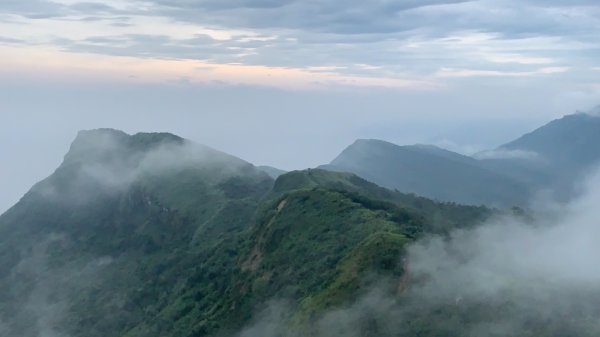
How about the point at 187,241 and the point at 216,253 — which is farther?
the point at 187,241

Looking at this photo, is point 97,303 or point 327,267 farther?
point 97,303

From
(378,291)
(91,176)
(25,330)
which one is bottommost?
(25,330)

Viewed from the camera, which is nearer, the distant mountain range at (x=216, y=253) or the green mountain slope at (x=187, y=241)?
the distant mountain range at (x=216, y=253)

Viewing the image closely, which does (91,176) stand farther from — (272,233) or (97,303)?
(272,233)

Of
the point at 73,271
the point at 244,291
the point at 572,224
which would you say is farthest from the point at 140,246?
the point at 572,224

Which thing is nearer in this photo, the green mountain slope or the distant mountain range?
the distant mountain range

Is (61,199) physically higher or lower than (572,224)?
lower

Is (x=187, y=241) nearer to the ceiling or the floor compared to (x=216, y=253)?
nearer to the floor

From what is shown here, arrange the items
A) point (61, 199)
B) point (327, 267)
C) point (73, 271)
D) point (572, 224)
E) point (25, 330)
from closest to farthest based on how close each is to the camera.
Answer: point (327, 267) → point (572, 224) → point (25, 330) → point (73, 271) → point (61, 199)
